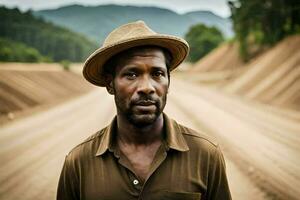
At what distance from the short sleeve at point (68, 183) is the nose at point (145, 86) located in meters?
0.74

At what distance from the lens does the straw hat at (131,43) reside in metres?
2.62

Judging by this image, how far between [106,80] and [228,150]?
27.7 feet

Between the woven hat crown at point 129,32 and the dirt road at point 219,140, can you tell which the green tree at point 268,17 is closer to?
the dirt road at point 219,140

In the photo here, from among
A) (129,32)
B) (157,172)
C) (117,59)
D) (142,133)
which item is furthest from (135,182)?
(129,32)

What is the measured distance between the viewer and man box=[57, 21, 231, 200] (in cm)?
251

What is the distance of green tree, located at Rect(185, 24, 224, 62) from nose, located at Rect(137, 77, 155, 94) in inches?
3574

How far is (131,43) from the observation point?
2650 millimetres

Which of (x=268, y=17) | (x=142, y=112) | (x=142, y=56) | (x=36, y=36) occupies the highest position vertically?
(x=36, y=36)

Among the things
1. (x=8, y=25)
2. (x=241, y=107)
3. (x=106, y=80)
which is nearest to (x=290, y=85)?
(x=241, y=107)

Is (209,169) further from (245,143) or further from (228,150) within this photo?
(245,143)

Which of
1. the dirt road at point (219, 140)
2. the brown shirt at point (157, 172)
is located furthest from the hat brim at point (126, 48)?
the dirt road at point (219, 140)

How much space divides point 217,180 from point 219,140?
383 inches

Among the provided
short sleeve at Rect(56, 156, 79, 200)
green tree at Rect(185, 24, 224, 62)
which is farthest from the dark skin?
green tree at Rect(185, 24, 224, 62)

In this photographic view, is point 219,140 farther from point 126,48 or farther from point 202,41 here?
point 202,41
